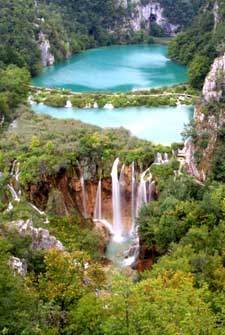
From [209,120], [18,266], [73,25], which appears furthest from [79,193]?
[73,25]

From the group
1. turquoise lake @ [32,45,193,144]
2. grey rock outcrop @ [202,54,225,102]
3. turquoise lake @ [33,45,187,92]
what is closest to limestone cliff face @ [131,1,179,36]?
turquoise lake @ [32,45,193,144]

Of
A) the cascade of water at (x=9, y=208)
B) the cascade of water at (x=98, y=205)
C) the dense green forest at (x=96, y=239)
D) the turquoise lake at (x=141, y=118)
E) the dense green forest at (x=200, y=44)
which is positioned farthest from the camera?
the dense green forest at (x=200, y=44)

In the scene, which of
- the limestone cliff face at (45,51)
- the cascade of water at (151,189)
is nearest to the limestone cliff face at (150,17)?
the limestone cliff face at (45,51)

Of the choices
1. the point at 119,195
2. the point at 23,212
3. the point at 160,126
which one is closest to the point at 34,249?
the point at 23,212

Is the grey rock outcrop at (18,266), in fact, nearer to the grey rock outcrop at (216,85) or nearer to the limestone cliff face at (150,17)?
the grey rock outcrop at (216,85)

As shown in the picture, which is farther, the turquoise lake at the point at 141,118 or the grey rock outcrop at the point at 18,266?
the turquoise lake at the point at 141,118

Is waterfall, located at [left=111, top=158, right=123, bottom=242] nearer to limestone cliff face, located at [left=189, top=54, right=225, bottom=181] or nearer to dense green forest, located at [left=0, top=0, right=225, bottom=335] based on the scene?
dense green forest, located at [left=0, top=0, right=225, bottom=335]
